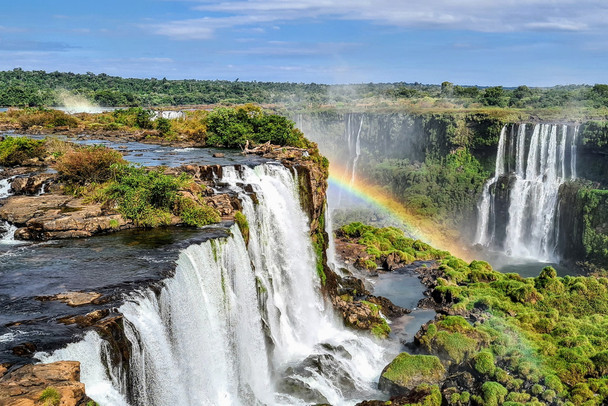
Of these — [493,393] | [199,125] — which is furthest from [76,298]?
[199,125]

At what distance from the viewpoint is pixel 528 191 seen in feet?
168

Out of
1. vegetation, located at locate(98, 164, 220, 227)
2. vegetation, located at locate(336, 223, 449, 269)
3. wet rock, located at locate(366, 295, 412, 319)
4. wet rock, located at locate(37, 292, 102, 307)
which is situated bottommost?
wet rock, located at locate(366, 295, 412, 319)

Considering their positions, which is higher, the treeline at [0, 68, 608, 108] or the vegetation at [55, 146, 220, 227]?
the treeline at [0, 68, 608, 108]

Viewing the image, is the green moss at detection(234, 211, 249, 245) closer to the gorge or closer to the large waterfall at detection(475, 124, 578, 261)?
the gorge

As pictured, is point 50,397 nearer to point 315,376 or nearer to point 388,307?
point 315,376

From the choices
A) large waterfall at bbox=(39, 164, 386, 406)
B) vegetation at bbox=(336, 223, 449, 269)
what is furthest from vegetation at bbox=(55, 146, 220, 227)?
vegetation at bbox=(336, 223, 449, 269)

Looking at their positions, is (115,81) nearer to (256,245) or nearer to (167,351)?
(256,245)

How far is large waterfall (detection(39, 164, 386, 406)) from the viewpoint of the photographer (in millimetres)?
13750

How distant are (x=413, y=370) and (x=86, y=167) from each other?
55.3 ft

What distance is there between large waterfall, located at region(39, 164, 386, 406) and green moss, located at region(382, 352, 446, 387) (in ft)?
3.81

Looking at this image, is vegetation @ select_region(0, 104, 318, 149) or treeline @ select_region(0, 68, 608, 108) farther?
treeline @ select_region(0, 68, 608, 108)

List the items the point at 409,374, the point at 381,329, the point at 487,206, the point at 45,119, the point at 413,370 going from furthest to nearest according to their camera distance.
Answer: the point at 487,206 < the point at 45,119 < the point at 381,329 < the point at 413,370 < the point at 409,374

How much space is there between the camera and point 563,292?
3116 centimetres

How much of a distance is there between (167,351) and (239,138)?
26582 millimetres
